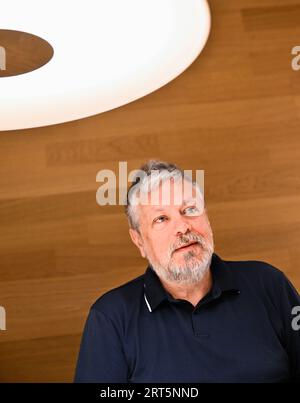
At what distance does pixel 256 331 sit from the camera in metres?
1.65

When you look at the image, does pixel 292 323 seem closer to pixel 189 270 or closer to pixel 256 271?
pixel 256 271

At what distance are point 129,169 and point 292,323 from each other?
69cm

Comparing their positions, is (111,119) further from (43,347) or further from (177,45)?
(177,45)

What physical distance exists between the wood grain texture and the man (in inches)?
9.5

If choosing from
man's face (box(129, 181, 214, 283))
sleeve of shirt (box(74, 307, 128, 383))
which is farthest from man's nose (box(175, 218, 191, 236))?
sleeve of shirt (box(74, 307, 128, 383))

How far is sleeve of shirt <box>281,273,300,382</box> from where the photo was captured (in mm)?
1652

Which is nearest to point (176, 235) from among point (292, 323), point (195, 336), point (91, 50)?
point (195, 336)

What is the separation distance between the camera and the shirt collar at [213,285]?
166cm

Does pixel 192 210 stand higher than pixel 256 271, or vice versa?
pixel 192 210

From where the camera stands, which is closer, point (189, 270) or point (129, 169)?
point (189, 270)

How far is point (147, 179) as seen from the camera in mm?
1720

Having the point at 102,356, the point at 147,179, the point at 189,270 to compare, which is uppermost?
the point at 147,179
